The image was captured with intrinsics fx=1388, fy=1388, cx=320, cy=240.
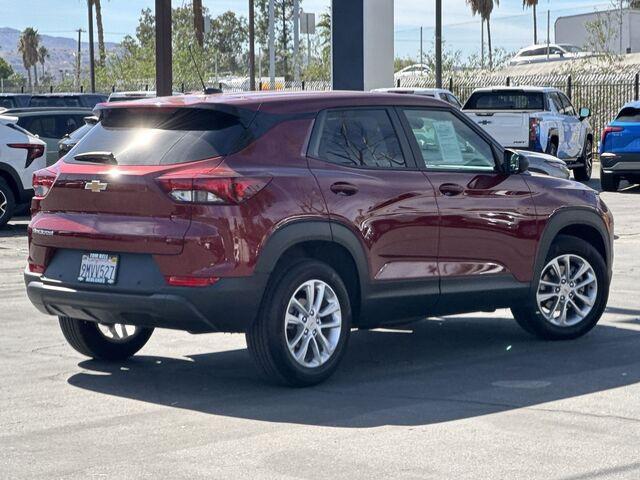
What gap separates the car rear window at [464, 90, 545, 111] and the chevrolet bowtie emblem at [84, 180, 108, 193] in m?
19.0

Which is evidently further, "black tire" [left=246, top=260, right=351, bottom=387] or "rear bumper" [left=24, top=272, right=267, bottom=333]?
Answer: "black tire" [left=246, top=260, right=351, bottom=387]

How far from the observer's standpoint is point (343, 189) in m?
8.27

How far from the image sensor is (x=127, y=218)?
7.91m

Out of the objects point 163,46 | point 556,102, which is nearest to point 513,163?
point 163,46

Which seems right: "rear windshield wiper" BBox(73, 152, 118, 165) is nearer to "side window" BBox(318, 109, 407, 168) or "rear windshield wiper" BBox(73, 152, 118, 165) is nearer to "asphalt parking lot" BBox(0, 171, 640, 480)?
"side window" BBox(318, 109, 407, 168)

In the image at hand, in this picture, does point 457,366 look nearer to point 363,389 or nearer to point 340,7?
point 363,389

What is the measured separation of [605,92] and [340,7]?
22.7 m

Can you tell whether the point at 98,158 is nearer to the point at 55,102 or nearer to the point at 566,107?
the point at 566,107

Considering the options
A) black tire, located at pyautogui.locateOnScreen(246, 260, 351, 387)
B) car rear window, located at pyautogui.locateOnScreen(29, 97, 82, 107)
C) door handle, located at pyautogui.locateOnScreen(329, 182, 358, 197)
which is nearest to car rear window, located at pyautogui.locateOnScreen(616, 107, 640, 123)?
car rear window, located at pyautogui.locateOnScreen(29, 97, 82, 107)

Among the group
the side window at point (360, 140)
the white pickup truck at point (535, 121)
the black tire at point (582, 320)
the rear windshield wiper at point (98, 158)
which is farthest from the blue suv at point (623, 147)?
the rear windshield wiper at point (98, 158)

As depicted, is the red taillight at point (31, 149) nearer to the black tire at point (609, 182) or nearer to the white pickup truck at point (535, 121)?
the white pickup truck at point (535, 121)

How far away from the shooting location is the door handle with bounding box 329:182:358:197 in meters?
8.23

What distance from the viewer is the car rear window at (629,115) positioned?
24.6 m

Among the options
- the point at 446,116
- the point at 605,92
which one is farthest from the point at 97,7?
the point at 446,116
